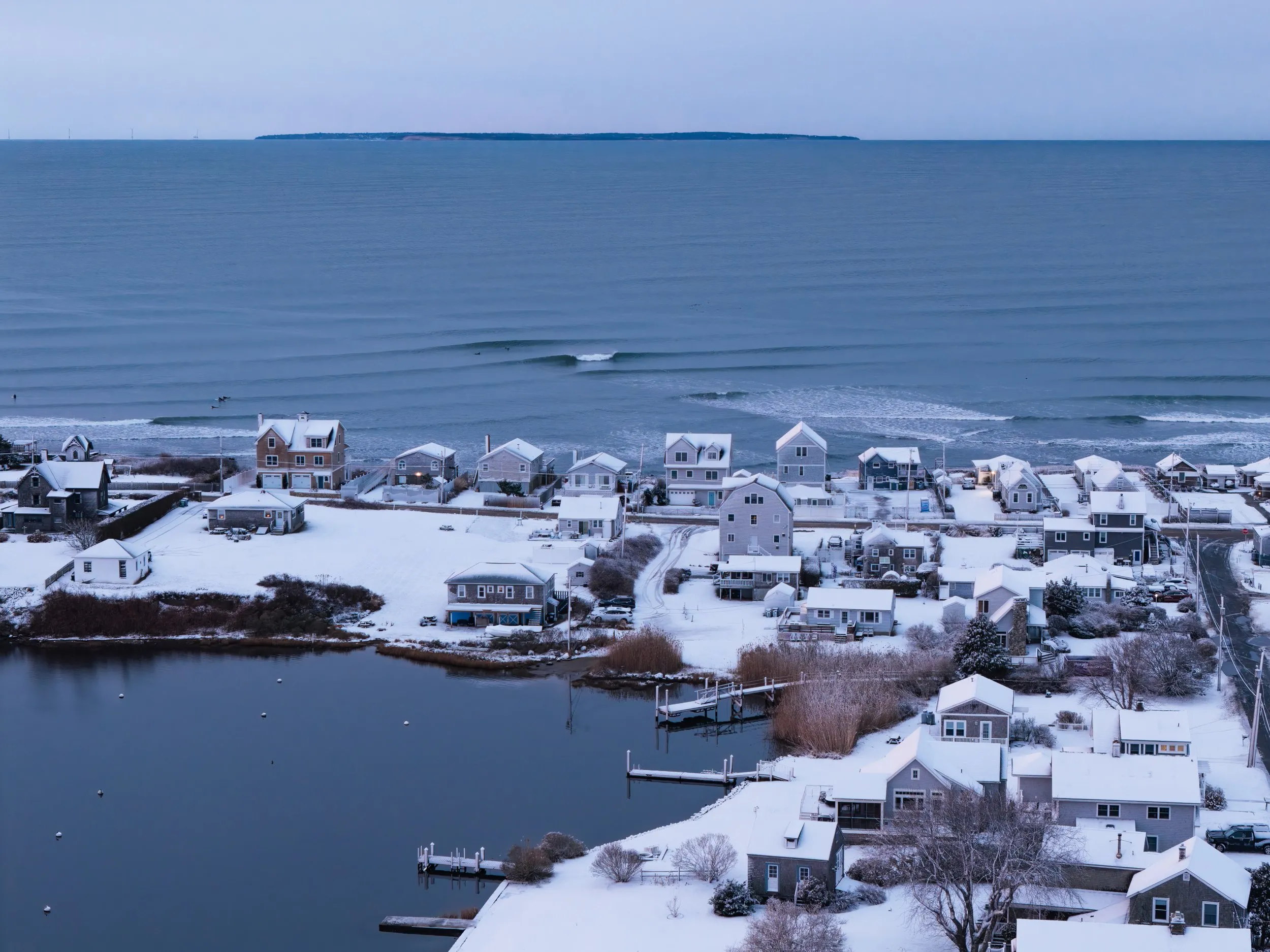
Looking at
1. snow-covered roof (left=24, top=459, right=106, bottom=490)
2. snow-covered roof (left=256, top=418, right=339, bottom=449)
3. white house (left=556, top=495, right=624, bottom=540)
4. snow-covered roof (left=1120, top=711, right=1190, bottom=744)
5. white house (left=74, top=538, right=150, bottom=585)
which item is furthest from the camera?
snow-covered roof (left=256, top=418, right=339, bottom=449)

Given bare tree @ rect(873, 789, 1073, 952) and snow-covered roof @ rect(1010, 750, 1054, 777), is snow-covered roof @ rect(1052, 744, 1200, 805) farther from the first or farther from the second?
bare tree @ rect(873, 789, 1073, 952)

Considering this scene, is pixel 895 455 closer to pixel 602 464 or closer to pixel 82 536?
pixel 602 464

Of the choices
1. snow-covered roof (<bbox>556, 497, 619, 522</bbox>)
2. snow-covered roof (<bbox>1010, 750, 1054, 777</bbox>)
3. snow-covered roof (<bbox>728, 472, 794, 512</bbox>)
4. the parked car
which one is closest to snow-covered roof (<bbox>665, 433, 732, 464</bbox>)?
snow-covered roof (<bbox>556, 497, 619, 522</bbox>)

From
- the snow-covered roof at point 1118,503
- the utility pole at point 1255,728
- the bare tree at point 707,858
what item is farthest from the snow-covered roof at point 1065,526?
the bare tree at point 707,858

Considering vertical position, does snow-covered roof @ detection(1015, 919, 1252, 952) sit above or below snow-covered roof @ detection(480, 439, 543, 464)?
below

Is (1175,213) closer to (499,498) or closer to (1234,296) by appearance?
(1234,296)

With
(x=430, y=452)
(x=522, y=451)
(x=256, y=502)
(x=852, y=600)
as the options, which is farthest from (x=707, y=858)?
(x=430, y=452)
